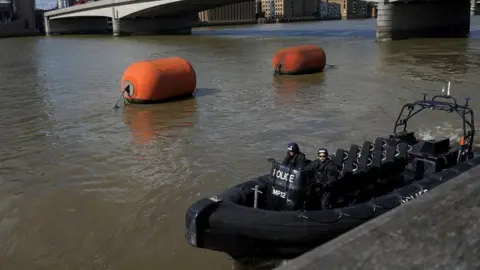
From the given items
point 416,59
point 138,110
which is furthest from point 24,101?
point 416,59

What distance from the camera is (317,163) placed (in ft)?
22.9

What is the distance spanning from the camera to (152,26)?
235 feet

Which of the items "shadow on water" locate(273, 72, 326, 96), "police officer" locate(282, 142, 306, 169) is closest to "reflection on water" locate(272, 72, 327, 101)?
"shadow on water" locate(273, 72, 326, 96)

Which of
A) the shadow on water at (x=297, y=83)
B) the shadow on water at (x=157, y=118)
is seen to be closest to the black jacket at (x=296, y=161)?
the shadow on water at (x=157, y=118)

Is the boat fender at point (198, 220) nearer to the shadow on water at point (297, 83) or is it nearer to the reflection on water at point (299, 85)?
the reflection on water at point (299, 85)

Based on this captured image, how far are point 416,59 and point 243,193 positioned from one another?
27.0 m

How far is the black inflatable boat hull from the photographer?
5777 millimetres

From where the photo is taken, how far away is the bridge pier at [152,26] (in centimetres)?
6848

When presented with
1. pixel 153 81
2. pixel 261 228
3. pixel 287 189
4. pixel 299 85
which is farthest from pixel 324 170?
pixel 299 85

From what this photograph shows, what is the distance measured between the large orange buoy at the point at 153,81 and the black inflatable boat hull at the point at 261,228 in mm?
11882

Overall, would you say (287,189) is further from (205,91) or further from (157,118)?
(205,91)

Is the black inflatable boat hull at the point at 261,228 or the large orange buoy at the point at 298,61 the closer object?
the black inflatable boat hull at the point at 261,228

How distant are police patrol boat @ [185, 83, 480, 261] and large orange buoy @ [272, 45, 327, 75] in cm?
1597

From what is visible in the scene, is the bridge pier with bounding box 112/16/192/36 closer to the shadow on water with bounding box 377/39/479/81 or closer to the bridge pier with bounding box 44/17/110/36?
the bridge pier with bounding box 44/17/110/36
